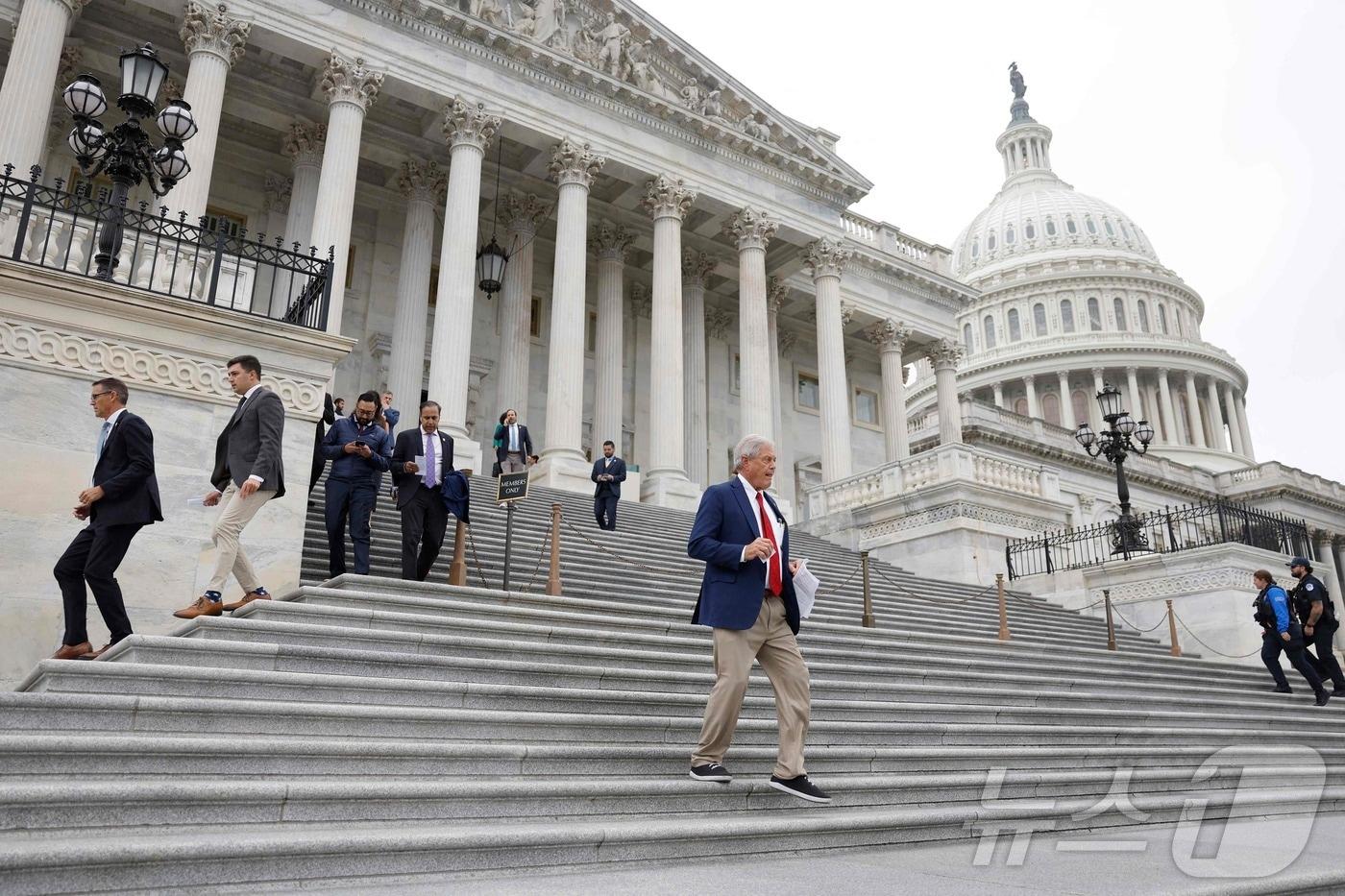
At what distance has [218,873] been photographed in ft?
12.5

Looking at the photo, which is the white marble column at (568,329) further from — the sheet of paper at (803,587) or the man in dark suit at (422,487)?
the sheet of paper at (803,587)

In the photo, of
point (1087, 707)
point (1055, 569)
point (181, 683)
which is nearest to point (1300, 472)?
point (1055, 569)

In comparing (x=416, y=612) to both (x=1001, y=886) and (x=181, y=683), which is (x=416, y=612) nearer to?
(x=181, y=683)

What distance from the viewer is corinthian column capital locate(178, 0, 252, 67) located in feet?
62.6

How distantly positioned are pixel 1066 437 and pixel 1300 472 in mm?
20273

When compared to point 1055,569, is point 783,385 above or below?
above

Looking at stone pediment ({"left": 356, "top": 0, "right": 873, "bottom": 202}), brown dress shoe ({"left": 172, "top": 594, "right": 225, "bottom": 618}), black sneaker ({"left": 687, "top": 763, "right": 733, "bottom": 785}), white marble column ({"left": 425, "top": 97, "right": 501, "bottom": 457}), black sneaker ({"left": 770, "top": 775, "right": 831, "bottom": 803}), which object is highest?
stone pediment ({"left": 356, "top": 0, "right": 873, "bottom": 202})

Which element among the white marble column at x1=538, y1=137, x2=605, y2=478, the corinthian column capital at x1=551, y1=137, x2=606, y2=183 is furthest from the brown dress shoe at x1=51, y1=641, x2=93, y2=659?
the corinthian column capital at x1=551, y1=137, x2=606, y2=183

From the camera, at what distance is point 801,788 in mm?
5539

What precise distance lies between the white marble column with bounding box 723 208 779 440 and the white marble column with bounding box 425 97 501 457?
7.84 m

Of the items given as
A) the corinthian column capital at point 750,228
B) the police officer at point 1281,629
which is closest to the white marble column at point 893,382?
the corinthian column capital at point 750,228

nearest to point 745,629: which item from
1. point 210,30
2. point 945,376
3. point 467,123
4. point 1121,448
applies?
point 210,30

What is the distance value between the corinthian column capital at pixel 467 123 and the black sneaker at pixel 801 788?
19858 mm

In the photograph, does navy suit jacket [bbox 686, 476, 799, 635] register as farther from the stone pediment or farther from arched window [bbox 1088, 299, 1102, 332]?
arched window [bbox 1088, 299, 1102, 332]
